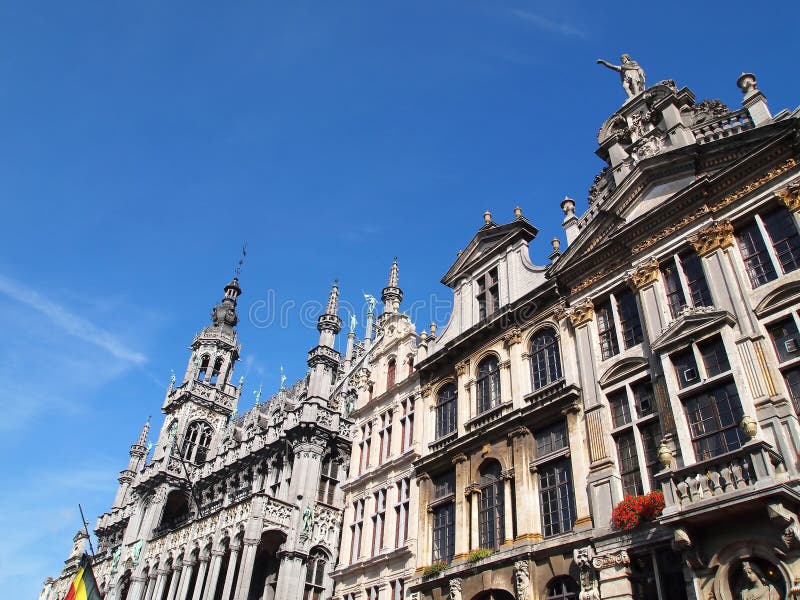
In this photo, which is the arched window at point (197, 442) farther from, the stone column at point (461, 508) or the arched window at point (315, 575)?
the stone column at point (461, 508)

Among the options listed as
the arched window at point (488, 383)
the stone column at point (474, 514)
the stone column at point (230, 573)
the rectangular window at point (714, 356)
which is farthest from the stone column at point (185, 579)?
the rectangular window at point (714, 356)

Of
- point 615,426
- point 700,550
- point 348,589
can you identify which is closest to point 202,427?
point 348,589

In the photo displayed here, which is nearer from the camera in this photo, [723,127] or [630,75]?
[723,127]

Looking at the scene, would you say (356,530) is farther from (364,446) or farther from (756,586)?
(756,586)

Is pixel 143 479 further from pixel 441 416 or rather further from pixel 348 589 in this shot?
pixel 441 416

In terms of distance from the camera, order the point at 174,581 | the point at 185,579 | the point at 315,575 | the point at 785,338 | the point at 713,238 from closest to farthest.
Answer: the point at 785,338 < the point at 713,238 < the point at 315,575 < the point at 185,579 < the point at 174,581

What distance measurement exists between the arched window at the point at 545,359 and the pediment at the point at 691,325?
Result: 4.80 meters

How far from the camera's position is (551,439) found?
23516 millimetres

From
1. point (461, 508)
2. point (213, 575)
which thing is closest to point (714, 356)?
point (461, 508)

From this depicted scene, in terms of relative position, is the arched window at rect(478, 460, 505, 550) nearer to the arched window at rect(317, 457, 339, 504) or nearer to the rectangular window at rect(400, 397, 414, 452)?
the rectangular window at rect(400, 397, 414, 452)

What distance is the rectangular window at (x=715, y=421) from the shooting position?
17.8 m

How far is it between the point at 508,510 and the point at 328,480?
18469mm

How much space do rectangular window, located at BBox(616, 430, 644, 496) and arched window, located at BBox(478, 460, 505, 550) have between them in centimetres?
508

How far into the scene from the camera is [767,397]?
17.3m
